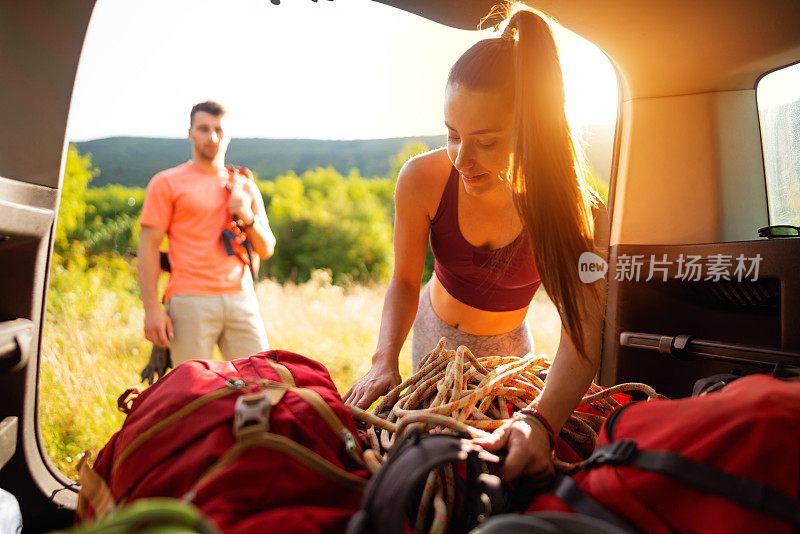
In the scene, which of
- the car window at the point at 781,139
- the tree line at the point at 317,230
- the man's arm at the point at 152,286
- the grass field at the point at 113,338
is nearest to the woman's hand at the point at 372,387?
the grass field at the point at 113,338

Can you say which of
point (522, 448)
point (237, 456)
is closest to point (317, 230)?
point (522, 448)

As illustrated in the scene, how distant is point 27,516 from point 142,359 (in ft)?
17.4

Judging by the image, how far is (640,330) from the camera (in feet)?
5.75

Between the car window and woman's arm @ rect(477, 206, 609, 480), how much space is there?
2.32ft

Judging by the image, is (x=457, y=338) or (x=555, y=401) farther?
(x=457, y=338)

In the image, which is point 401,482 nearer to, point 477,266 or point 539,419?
point 539,419

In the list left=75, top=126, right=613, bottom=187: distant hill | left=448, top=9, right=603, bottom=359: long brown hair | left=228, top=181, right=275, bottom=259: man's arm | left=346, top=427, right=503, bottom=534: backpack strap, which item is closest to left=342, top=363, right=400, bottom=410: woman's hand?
left=448, top=9, right=603, bottom=359: long brown hair

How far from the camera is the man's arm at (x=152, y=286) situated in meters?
2.97

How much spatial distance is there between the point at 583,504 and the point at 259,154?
3302 cm

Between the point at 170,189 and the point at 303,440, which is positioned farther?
the point at 170,189

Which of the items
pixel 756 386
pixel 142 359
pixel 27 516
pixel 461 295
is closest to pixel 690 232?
pixel 461 295

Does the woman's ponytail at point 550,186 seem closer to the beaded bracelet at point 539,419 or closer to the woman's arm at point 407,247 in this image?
the beaded bracelet at point 539,419

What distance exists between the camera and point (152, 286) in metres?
3.04

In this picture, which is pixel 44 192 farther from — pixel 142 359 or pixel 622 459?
pixel 142 359
